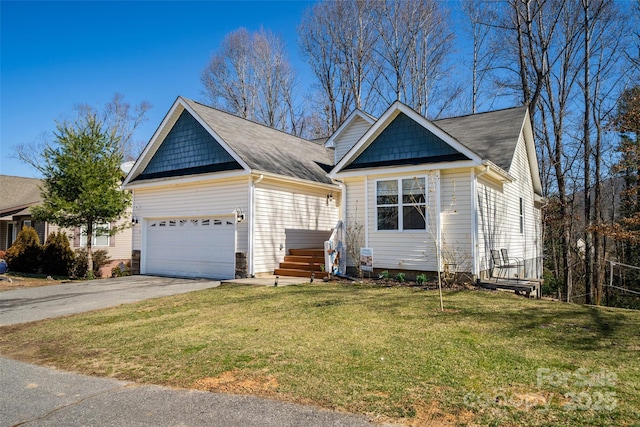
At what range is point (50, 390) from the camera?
14.9 ft

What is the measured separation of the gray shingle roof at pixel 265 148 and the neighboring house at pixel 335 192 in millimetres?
73

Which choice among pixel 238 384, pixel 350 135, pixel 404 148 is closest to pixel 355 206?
pixel 404 148

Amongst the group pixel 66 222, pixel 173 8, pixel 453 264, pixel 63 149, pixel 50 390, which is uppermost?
pixel 173 8

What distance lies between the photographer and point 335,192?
17.0 metres

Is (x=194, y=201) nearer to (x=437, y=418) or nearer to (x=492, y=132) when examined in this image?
(x=492, y=132)

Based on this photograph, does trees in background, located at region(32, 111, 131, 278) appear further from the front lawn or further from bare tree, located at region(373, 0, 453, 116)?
bare tree, located at region(373, 0, 453, 116)

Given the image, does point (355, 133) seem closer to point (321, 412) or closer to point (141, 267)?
point (141, 267)

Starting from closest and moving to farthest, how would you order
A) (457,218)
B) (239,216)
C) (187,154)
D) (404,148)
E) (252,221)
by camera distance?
1. (457,218)
2. (404,148)
3. (252,221)
4. (239,216)
5. (187,154)

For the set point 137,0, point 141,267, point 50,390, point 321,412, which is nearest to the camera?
point 321,412

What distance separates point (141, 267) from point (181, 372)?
1226cm

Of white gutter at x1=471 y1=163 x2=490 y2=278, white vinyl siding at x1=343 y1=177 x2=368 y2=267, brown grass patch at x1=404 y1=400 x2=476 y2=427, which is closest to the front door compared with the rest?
white vinyl siding at x1=343 y1=177 x2=368 y2=267

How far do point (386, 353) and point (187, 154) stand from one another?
12.0 m

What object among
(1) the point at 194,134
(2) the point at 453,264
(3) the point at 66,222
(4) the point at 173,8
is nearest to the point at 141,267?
(3) the point at 66,222

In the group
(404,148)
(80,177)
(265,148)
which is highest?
(265,148)
